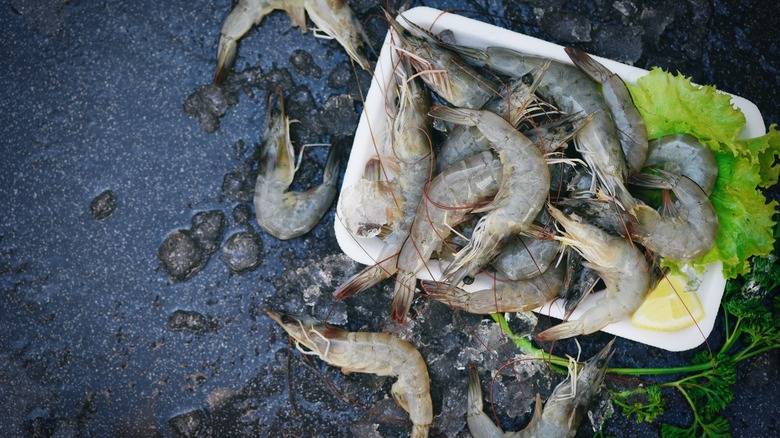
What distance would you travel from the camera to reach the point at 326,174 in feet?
7.70

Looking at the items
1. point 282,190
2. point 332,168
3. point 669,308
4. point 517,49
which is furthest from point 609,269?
point 282,190

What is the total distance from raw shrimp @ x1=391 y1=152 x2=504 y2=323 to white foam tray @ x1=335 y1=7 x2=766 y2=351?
0.58 feet

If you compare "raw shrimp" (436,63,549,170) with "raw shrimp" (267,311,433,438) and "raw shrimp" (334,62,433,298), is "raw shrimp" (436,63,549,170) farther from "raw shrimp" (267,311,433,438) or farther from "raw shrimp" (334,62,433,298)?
"raw shrimp" (267,311,433,438)

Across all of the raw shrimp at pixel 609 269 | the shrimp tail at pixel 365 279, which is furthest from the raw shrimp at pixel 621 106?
the shrimp tail at pixel 365 279

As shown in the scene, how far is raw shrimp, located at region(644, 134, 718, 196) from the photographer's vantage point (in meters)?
1.99

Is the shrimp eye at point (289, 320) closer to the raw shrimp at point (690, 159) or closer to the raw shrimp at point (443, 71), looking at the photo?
the raw shrimp at point (443, 71)

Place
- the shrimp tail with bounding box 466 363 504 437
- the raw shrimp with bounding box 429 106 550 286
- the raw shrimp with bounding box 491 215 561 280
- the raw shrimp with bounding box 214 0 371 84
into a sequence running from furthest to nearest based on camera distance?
1. the shrimp tail with bounding box 466 363 504 437
2. the raw shrimp with bounding box 214 0 371 84
3. the raw shrimp with bounding box 491 215 561 280
4. the raw shrimp with bounding box 429 106 550 286

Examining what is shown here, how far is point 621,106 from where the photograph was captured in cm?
197

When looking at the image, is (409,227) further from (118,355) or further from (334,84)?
(118,355)

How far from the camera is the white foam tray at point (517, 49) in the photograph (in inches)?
78.3

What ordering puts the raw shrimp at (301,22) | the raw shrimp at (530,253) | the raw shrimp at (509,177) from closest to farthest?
the raw shrimp at (509,177) < the raw shrimp at (530,253) < the raw shrimp at (301,22)

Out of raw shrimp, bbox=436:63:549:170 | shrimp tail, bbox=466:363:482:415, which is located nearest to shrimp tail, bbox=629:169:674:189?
raw shrimp, bbox=436:63:549:170

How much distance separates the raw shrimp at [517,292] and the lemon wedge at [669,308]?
0.92ft

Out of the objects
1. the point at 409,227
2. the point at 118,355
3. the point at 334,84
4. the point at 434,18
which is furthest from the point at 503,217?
the point at 118,355
